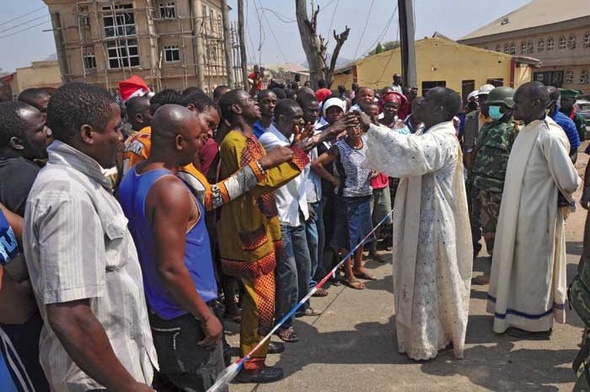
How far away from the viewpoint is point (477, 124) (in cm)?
637

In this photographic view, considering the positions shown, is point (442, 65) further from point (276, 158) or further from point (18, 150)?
point (18, 150)

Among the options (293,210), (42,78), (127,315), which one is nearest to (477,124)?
(293,210)

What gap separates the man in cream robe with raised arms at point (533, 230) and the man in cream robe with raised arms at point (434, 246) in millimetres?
613

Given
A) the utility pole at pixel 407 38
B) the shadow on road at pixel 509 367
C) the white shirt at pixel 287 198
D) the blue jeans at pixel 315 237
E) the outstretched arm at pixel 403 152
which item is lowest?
the shadow on road at pixel 509 367

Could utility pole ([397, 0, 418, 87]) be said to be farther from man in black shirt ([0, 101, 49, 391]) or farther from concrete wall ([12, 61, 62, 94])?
concrete wall ([12, 61, 62, 94])

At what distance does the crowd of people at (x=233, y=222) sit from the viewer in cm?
153

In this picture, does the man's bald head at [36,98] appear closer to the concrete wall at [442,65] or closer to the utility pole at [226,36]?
the utility pole at [226,36]

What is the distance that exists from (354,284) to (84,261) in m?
3.94

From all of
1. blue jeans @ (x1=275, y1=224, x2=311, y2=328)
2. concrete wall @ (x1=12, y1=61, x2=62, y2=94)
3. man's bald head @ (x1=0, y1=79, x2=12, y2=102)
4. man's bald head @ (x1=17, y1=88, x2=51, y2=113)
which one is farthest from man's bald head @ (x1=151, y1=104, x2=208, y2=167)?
concrete wall @ (x1=12, y1=61, x2=62, y2=94)

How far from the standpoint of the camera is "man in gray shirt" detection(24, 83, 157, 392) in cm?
140

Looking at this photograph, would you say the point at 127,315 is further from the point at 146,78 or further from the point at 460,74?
the point at 146,78

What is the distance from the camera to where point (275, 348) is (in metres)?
3.79

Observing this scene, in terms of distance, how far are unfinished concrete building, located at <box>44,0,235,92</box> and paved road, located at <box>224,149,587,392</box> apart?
1175 inches

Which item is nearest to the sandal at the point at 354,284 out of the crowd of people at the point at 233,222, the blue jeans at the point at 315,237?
the crowd of people at the point at 233,222
